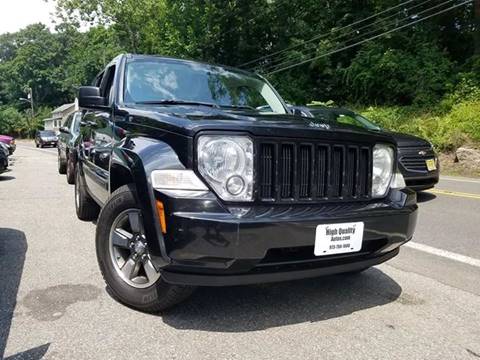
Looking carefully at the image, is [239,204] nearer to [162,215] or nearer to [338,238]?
[162,215]

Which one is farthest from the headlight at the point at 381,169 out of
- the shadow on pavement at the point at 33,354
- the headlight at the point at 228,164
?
the shadow on pavement at the point at 33,354

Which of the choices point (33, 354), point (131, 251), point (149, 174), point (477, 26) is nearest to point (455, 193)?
point (131, 251)

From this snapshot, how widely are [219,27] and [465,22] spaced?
14.6 meters

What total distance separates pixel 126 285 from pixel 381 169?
1977 mm

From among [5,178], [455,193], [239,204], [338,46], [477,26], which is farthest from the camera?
[338,46]

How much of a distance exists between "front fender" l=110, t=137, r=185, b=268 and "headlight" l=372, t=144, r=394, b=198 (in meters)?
1.43

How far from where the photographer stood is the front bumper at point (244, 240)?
2.79 m

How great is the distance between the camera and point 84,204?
6340mm

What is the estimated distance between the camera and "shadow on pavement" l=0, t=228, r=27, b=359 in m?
3.21

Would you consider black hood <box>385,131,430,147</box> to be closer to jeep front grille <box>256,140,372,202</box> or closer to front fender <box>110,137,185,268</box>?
jeep front grille <box>256,140,372,202</box>

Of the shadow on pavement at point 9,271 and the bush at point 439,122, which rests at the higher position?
the bush at point 439,122

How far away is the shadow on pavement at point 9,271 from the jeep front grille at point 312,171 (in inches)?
72.4

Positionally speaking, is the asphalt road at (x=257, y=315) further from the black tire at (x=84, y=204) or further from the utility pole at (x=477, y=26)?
the utility pole at (x=477, y=26)

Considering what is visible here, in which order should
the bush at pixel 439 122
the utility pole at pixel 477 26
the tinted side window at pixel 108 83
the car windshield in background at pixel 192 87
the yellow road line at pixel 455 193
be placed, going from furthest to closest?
the utility pole at pixel 477 26 → the bush at pixel 439 122 → the yellow road line at pixel 455 193 → the tinted side window at pixel 108 83 → the car windshield in background at pixel 192 87
